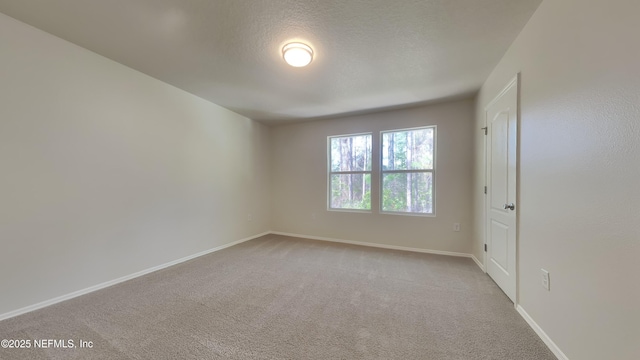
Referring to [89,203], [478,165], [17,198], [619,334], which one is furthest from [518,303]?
[17,198]

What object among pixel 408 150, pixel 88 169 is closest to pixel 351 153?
pixel 408 150

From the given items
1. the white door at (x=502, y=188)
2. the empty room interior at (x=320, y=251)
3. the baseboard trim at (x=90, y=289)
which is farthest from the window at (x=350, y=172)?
the baseboard trim at (x=90, y=289)

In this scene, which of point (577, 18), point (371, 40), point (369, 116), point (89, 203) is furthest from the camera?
point (369, 116)

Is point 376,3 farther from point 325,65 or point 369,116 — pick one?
point 369,116

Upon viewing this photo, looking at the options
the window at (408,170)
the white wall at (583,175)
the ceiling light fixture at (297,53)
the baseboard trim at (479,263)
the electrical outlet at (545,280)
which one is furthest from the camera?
the window at (408,170)

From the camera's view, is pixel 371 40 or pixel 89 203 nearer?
pixel 371 40

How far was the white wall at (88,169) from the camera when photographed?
1.89 meters

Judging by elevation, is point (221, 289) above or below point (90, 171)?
below

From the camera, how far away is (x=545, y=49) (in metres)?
1.63

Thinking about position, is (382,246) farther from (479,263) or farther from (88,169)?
(88,169)

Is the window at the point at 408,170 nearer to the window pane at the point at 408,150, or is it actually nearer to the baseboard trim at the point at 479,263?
the window pane at the point at 408,150

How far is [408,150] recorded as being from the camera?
393 cm

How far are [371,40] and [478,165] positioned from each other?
233 cm

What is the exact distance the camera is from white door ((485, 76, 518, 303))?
209 centimetres
